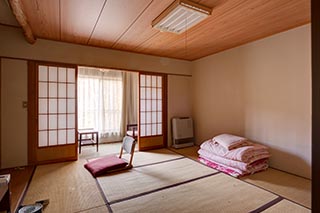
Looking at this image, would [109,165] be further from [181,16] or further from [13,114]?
[181,16]

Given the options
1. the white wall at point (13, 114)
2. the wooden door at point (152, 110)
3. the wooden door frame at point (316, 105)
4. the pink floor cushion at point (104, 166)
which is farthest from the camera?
the wooden door at point (152, 110)

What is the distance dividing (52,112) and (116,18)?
2.26m

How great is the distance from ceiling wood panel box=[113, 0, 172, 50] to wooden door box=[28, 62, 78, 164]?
3.88 feet

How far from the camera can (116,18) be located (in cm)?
249

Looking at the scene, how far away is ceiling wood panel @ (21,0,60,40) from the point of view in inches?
84.0

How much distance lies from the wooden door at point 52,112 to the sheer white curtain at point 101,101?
4.52 feet

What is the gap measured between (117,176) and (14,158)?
1.92 m

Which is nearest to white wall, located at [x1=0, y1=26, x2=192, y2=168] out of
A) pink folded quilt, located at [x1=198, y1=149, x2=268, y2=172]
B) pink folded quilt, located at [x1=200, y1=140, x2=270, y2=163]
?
pink folded quilt, located at [x1=198, y1=149, x2=268, y2=172]

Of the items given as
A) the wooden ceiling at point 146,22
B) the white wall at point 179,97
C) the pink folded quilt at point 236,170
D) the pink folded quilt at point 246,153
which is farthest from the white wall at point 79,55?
the pink folded quilt at point 236,170

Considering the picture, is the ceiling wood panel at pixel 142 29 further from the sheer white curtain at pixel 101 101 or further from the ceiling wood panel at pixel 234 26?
the sheer white curtain at pixel 101 101

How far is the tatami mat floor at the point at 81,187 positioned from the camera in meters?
1.98

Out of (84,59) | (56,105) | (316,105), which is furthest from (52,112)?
(316,105)

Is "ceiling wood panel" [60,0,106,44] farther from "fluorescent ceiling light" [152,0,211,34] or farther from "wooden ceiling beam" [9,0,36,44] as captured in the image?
"fluorescent ceiling light" [152,0,211,34]

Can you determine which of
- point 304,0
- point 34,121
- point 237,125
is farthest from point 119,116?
point 304,0
